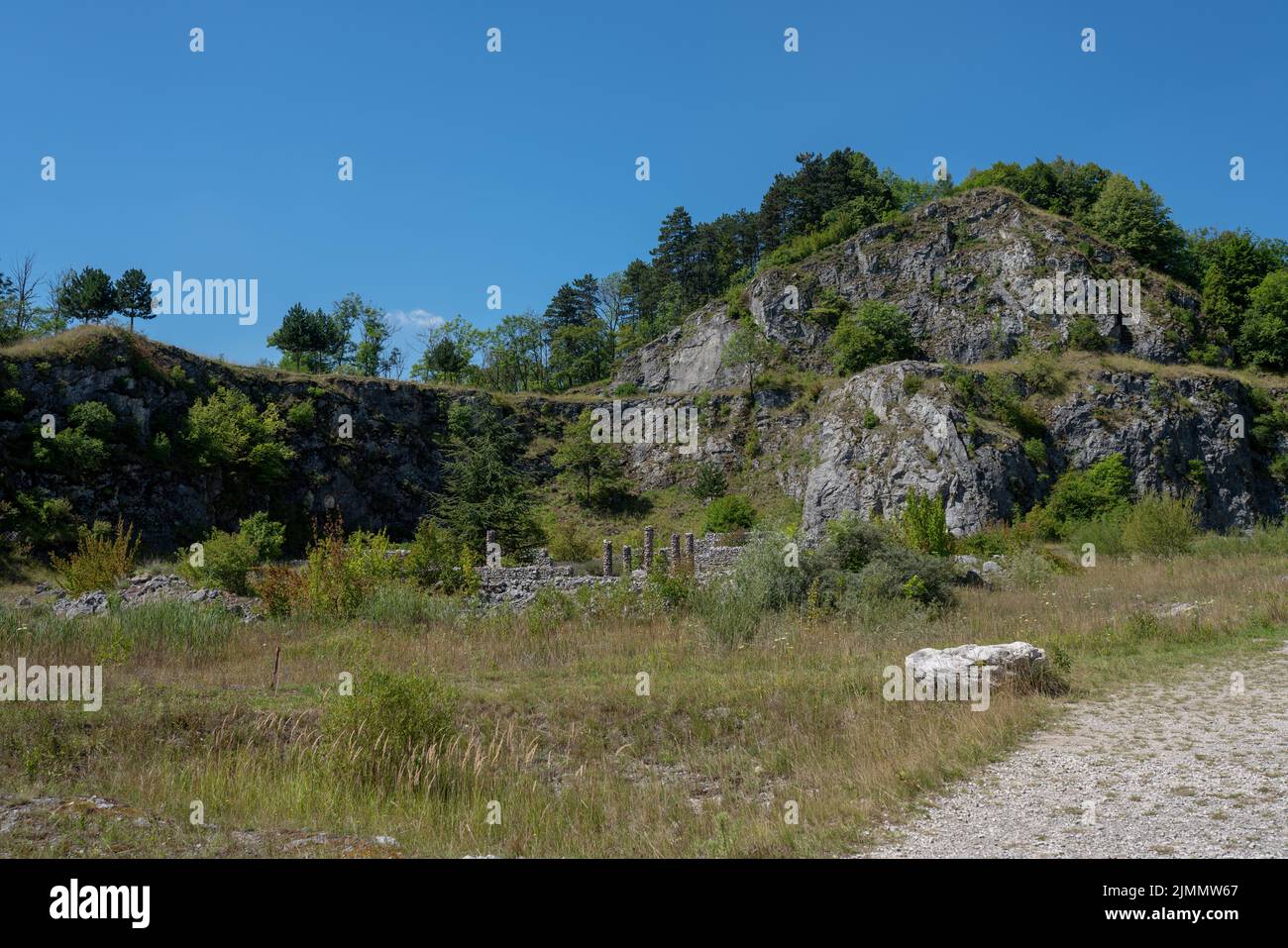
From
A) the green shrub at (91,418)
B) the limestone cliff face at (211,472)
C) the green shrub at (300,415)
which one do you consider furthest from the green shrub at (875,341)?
the green shrub at (91,418)

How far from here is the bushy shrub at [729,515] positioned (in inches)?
1613

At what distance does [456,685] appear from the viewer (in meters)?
11.1

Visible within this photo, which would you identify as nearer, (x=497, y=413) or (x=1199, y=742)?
(x=1199, y=742)

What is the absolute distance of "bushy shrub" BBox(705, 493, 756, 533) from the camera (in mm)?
40969

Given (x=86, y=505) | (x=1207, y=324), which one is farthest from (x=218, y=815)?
(x=1207, y=324)

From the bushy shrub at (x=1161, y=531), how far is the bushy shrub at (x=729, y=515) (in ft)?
61.7

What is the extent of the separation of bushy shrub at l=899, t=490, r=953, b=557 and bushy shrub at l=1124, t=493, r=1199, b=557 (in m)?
5.66

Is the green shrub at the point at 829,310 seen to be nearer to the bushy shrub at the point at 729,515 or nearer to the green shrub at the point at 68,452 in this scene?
the bushy shrub at the point at 729,515

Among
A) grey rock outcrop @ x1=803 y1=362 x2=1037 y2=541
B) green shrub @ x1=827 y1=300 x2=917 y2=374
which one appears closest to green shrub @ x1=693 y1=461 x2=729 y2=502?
grey rock outcrop @ x1=803 y1=362 x2=1037 y2=541

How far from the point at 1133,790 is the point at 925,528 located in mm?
19590

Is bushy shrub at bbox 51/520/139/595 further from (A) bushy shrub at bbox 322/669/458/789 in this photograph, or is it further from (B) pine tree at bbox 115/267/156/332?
(B) pine tree at bbox 115/267/156/332
